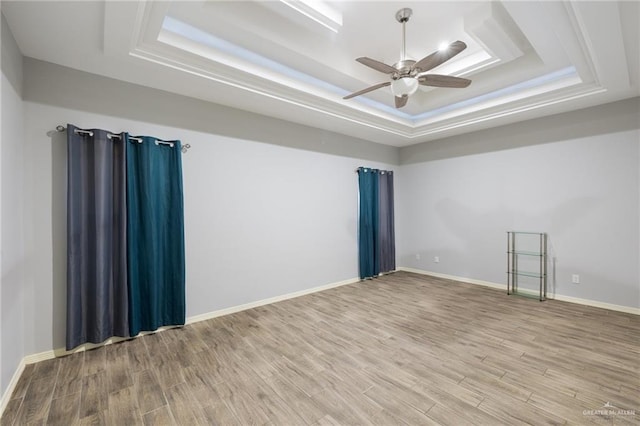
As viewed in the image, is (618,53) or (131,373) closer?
(131,373)

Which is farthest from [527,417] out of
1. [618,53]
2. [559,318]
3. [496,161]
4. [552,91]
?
[496,161]

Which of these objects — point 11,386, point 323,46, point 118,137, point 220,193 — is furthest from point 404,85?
point 11,386

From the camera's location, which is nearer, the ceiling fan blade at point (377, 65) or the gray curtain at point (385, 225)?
Answer: the ceiling fan blade at point (377, 65)

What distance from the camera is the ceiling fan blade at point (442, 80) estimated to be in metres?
2.54

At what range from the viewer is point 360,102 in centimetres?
416

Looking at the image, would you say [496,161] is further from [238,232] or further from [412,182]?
[238,232]

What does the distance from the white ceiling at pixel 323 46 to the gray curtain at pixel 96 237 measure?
805mm

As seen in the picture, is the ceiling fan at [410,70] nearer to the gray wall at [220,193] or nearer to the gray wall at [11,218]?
the gray wall at [220,193]

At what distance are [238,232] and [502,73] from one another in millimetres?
4039

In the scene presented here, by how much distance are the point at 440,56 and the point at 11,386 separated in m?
4.14

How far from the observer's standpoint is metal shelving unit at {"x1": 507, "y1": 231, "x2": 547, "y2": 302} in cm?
424

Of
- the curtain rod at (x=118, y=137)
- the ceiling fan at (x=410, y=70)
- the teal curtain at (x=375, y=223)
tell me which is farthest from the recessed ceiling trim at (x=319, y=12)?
the teal curtain at (x=375, y=223)

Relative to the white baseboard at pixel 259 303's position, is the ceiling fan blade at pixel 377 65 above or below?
above

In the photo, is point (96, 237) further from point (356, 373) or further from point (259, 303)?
point (356, 373)
